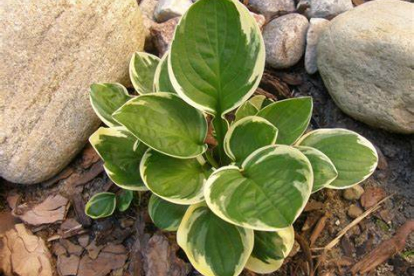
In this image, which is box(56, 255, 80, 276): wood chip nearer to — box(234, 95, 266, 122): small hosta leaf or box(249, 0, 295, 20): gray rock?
box(234, 95, 266, 122): small hosta leaf

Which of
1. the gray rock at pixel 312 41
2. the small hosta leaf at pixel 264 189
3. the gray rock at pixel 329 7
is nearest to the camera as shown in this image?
the small hosta leaf at pixel 264 189

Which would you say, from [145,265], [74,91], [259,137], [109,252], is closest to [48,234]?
[109,252]

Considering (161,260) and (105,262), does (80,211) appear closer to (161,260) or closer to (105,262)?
(105,262)

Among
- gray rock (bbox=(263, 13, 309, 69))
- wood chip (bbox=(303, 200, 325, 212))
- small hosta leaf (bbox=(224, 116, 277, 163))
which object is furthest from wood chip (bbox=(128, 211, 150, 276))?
gray rock (bbox=(263, 13, 309, 69))

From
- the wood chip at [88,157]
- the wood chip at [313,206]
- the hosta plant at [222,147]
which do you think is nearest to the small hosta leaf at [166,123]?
the hosta plant at [222,147]

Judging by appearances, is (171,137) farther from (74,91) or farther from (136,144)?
(74,91)

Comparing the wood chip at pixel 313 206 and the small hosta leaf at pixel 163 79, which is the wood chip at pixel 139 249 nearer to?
the small hosta leaf at pixel 163 79
